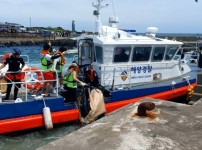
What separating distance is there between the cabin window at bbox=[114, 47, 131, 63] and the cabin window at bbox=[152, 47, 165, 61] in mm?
1069

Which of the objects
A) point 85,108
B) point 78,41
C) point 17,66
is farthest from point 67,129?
point 78,41

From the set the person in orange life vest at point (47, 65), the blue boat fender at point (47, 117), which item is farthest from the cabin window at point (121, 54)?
the blue boat fender at point (47, 117)

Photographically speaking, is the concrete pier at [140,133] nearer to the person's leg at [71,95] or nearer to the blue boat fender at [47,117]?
the blue boat fender at [47,117]

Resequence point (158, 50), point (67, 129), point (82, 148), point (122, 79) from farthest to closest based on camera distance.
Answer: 1. point (158, 50)
2. point (122, 79)
3. point (67, 129)
4. point (82, 148)

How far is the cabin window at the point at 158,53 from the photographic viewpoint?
1004 cm

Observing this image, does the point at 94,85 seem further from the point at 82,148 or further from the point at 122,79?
the point at 82,148

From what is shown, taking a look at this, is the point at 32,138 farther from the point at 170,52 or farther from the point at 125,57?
the point at 170,52

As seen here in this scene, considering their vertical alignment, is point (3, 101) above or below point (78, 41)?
below

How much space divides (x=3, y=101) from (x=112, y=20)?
4768 mm

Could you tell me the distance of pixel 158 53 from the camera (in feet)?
33.3

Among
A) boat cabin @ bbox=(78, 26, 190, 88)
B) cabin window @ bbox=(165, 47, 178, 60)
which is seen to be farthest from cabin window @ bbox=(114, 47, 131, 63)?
cabin window @ bbox=(165, 47, 178, 60)

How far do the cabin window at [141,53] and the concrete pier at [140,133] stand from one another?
4.98m

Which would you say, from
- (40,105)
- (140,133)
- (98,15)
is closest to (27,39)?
(98,15)

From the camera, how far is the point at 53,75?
328 inches
